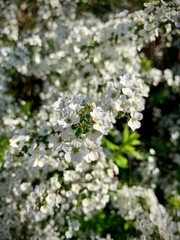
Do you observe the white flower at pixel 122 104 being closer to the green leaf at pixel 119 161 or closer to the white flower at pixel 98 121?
the white flower at pixel 98 121

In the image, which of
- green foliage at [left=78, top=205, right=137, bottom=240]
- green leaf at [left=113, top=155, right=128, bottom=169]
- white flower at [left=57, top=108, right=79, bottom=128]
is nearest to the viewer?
white flower at [left=57, top=108, right=79, bottom=128]

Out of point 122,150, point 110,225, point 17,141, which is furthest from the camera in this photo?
point 122,150

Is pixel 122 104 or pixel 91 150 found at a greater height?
pixel 122 104

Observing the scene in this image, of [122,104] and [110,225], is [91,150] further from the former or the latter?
[110,225]

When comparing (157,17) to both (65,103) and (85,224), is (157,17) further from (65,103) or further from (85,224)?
(85,224)

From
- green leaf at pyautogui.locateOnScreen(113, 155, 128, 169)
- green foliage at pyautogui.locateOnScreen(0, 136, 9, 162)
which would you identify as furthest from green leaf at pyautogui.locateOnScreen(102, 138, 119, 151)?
green foliage at pyautogui.locateOnScreen(0, 136, 9, 162)

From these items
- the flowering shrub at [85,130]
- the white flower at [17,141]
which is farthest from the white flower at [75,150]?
the white flower at [17,141]

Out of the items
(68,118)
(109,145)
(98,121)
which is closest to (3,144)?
(109,145)

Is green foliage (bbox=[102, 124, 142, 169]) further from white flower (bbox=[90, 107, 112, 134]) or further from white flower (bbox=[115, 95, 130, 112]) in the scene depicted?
white flower (bbox=[90, 107, 112, 134])
